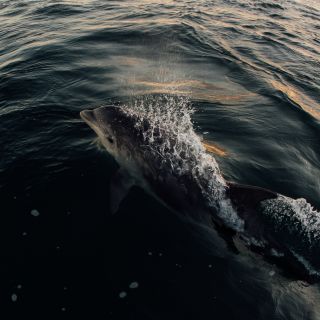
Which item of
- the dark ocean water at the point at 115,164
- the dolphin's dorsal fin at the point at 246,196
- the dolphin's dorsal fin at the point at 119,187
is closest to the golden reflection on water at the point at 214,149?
the dark ocean water at the point at 115,164

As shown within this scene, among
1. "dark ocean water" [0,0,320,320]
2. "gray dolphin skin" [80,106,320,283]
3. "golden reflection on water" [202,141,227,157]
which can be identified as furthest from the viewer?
"golden reflection on water" [202,141,227,157]

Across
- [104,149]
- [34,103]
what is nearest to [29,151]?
[104,149]

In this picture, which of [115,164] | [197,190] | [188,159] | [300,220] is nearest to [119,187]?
[115,164]

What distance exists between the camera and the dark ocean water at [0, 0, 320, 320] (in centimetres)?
621

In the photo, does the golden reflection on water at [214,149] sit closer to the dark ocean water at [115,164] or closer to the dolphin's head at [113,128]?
the dark ocean water at [115,164]

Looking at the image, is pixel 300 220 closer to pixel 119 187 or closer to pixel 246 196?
pixel 246 196

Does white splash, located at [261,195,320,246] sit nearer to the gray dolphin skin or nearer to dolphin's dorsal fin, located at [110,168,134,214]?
the gray dolphin skin

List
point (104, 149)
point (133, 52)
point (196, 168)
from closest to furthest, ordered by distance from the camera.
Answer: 1. point (196, 168)
2. point (104, 149)
3. point (133, 52)

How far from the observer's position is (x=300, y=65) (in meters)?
16.4

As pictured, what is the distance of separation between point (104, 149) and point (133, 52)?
7.49m

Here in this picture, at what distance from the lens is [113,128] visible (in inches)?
348

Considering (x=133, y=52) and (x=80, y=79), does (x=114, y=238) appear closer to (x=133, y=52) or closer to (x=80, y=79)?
(x=80, y=79)

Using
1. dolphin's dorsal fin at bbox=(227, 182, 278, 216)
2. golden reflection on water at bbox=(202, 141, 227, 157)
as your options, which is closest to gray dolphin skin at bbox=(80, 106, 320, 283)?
dolphin's dorsal fin at bbox=(227, 182, 278, 216)

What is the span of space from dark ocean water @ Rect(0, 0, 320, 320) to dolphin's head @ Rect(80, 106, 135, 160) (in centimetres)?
35
